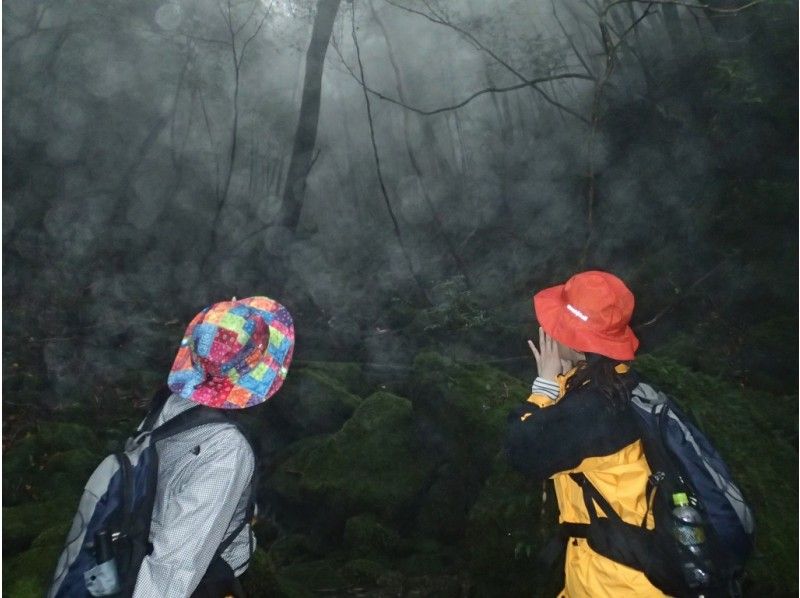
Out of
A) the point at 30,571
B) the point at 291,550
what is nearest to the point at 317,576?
the point at 291,550

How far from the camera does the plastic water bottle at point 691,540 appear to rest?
5.59 ft

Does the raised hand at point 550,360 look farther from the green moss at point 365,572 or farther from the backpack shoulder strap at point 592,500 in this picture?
the green moss at point 365,572

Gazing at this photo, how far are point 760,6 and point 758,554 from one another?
10.8 ft

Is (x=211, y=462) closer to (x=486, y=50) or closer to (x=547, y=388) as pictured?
(x=547, y=388)

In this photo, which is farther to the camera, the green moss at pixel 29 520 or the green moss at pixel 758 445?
the green moss at pixel 29 520

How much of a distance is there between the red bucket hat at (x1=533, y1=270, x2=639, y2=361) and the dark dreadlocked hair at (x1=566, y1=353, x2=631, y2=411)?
3 centimetres

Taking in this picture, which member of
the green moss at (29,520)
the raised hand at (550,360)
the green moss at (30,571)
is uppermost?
the raised hand at (550,360)

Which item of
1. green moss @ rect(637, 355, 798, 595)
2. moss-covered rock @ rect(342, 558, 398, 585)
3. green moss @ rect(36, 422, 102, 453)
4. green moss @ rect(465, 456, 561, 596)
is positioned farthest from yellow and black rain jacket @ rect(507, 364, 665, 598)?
green moss @ rect(36, 422, 102, 453)

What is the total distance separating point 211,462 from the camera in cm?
153

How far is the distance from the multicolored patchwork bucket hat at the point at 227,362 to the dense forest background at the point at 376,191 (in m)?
2.35

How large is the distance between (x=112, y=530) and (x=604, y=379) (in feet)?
4.21

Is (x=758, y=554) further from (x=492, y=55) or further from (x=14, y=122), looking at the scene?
(x=14, y=122)

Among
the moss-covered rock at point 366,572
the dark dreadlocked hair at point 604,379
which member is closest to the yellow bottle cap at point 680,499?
the dark dreadlocked hair at point 604,379

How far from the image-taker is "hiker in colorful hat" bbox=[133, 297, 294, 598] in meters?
1.44
